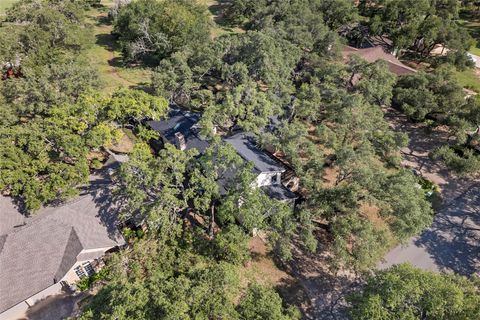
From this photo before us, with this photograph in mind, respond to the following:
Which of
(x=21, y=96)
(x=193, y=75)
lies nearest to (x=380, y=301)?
(x=193, y=75)

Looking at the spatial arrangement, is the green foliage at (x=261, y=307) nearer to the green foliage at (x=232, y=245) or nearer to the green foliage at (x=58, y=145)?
the green foliage at (x=232, y=245)

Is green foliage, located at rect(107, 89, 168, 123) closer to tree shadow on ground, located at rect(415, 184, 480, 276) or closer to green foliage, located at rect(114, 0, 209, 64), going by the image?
green foliage, located at rect(114, 0, 209, 64)

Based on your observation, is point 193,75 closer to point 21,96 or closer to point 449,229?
point 21,96

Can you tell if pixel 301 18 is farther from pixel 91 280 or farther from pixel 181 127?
pixel 91 280

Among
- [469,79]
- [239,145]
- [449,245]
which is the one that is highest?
[469,79]

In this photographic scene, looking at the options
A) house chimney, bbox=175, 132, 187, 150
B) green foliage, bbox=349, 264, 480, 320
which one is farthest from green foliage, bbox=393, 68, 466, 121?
house chimney, bbox=175, 132, 187, 150

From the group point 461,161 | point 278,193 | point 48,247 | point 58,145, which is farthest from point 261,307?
point 461,161

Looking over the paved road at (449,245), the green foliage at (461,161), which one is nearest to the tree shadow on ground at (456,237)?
the paved road at (449,245)
